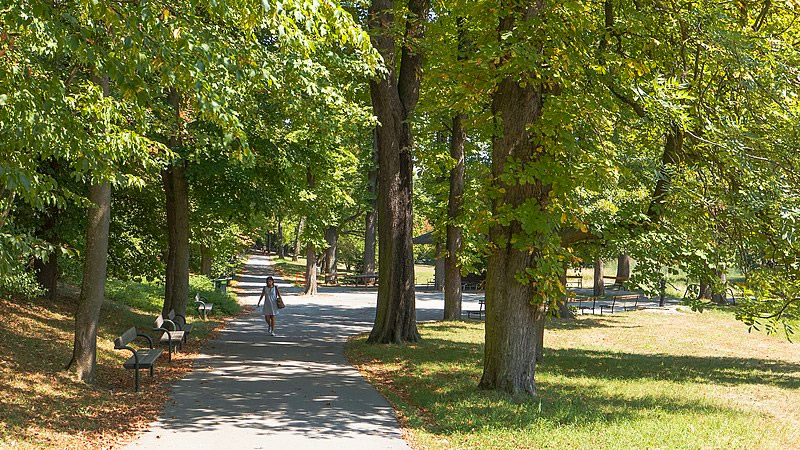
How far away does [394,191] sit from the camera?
1775 centimetres

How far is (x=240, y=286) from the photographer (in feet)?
145

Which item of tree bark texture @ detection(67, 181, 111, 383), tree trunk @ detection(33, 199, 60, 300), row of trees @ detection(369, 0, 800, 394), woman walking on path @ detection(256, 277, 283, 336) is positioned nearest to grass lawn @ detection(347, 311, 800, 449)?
row of trees @ detection(369, 0, 800, 394)

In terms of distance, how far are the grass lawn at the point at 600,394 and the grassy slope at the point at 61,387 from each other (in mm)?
3264

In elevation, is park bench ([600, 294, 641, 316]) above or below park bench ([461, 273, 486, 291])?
below

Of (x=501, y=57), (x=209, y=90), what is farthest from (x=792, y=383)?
(x=209, y=90)

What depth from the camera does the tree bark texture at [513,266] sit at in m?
10.6

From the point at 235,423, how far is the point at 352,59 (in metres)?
8.08

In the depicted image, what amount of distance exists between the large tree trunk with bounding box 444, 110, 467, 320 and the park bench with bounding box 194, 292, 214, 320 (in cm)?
707

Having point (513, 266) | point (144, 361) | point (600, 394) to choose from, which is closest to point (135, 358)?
point (144, 361)

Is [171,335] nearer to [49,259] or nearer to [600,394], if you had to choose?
[49,259]

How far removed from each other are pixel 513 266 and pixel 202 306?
15573 millimetres

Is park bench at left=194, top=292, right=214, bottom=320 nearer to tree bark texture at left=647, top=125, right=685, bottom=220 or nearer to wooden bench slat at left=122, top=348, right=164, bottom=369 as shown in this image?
wooden bench slat at left=122, top=348, right=164, bottom=369

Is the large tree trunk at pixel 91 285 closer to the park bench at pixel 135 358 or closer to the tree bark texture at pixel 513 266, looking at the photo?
the park bench at pixel 135 358

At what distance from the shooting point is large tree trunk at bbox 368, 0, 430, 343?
17578mm
